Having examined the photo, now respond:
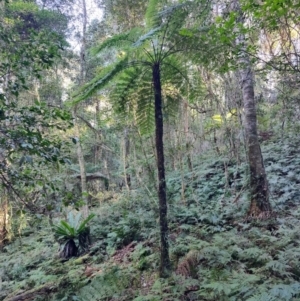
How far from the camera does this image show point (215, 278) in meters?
3.22

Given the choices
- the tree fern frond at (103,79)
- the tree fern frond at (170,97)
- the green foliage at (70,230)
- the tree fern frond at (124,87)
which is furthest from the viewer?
the green foliage at (70,230)

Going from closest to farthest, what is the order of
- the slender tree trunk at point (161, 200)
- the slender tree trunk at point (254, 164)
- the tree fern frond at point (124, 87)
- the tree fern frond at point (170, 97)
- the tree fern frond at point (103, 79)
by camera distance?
the slender tree trunk at point (161, 200) < the tree fern frond at point (103, 79) < the tree fern frond at point (124, 87) < the slender tree trunk at point (254, 164) < the tree fern frond at point (170, 97)

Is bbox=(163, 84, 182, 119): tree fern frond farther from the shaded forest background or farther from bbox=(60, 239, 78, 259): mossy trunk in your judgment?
bbox=(60, 239, 78, 259): mossy trunk

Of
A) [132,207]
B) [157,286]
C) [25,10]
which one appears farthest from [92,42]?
[157,286]

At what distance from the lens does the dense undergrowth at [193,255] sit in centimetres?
302

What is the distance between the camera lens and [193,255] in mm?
3816

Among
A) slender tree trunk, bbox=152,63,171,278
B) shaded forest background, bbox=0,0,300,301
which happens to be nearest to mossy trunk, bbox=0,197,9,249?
shaded forest background, bbox=0,0,300,301

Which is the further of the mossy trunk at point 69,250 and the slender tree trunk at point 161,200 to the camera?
the mossy trunk at point 69,250

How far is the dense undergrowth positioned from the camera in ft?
9.89

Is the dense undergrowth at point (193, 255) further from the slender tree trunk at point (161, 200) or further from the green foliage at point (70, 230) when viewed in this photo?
the green foliage at point (70, 230)

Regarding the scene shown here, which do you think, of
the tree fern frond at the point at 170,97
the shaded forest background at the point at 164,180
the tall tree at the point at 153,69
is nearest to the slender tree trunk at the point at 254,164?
the shaded forest background at the point at 164,180

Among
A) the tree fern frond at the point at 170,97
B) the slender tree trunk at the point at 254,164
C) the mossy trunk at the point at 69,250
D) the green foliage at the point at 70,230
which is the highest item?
the tree fern frond at the point at 170,97

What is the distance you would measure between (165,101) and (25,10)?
7.16m

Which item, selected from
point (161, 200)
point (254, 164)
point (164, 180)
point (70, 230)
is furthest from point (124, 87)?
point (70, 230)
